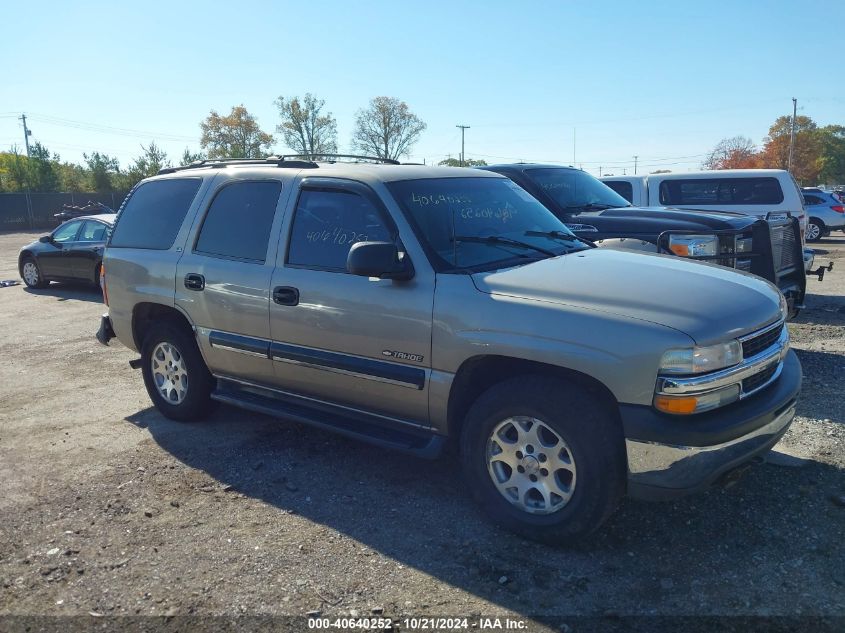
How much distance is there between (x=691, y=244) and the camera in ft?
21.4

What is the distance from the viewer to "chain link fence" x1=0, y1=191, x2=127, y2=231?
3794 centimetres

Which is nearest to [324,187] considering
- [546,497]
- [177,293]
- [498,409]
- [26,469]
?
[177,293]

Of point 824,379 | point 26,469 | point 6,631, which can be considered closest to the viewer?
point 6,631

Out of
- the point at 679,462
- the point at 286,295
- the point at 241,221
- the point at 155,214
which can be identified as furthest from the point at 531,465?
the point at 155,214

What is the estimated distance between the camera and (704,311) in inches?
130

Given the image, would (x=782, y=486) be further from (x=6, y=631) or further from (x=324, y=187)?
(x=6, y=631)

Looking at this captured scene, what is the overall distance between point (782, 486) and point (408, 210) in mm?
2758

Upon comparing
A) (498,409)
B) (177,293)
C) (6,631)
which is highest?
(177,293)

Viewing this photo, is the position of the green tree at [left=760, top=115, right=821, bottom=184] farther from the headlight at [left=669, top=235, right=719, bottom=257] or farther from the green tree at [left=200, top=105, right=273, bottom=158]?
the headlight at [left=669, top=235, right=719, bottom=257]

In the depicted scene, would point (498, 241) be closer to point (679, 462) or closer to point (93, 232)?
point (679, 462)

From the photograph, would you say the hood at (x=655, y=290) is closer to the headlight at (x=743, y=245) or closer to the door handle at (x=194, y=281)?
Result: the door handle at (x=194, y=281)

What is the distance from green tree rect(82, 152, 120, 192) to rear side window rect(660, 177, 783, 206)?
44.6m

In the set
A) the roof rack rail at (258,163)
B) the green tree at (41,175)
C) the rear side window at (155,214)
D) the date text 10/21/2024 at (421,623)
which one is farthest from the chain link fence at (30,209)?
the date text 10/21/2024 at (421,623)

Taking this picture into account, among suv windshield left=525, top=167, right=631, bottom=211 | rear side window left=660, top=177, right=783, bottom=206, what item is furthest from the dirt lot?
rear side window left=660, top=177, right=783, bottom=206
